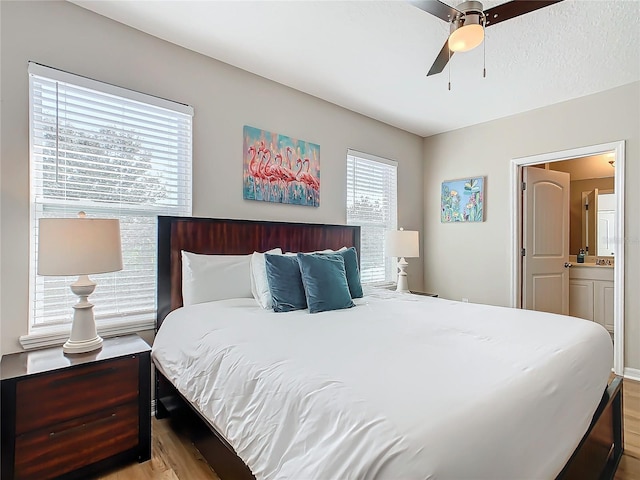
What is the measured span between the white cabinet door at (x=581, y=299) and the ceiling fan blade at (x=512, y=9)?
156 inches

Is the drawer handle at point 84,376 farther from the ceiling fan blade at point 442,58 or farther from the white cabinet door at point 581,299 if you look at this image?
the white cabinet door at point 581,299

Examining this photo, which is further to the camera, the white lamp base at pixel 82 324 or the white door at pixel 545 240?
the white door at pixel 545 240

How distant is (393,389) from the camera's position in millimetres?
1062

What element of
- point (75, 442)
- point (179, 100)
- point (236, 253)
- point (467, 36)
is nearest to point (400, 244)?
point (236, 253)

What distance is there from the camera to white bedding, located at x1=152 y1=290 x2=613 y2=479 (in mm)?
879

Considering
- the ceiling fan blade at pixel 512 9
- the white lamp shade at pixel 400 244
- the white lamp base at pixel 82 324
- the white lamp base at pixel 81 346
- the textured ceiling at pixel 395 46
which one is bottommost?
the white lamp base at pixel 81 346

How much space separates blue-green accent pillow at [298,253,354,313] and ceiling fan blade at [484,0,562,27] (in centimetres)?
170

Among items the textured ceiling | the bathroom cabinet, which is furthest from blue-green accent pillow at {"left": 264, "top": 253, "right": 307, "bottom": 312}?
the bathroom cabinet

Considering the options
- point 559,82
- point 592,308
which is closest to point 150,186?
point 559,82

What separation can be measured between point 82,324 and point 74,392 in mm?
351

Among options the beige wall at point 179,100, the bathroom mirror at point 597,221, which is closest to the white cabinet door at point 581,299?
the bathroom mirror at point 597,221

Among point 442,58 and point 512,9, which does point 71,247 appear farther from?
point 512,9

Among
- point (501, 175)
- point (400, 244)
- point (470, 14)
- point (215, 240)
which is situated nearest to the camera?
point (470, 14)

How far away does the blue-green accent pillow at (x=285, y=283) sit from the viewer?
2252 millimetres
